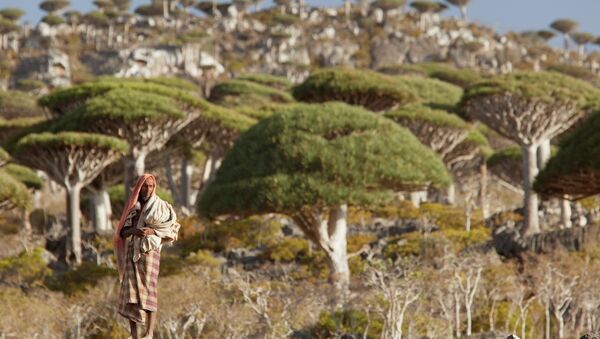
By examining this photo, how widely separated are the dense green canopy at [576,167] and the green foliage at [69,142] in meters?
15.5

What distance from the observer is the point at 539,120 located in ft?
105

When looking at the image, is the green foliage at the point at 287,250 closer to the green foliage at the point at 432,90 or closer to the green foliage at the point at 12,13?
the green foliage at the point at 432,90

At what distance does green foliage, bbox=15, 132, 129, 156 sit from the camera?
2961 cm

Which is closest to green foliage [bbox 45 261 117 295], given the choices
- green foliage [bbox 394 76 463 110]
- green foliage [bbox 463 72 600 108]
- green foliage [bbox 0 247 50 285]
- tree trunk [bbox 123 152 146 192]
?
green foliage [bbox 0 247 50 285]

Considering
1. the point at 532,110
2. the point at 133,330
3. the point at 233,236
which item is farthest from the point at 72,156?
the point at 133,330

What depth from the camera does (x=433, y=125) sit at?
39.0 m

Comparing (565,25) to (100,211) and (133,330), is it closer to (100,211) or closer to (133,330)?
(100,211)

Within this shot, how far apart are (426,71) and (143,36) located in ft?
173

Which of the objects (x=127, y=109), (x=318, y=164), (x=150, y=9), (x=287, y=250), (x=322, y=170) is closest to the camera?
(x=322, y=170)

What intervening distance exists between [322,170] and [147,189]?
14.5m

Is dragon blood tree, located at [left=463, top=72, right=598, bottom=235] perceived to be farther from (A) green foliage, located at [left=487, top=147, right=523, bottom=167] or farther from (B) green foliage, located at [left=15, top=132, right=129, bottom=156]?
(B) green foliage, located at [left=15, top=132, right=129, bottom=156]

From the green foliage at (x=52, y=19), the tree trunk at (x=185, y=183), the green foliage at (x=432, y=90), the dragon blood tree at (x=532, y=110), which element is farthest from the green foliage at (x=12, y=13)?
the dragon blood tree at (x=532, y=110)

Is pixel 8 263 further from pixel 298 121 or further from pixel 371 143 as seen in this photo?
pixel 371 143

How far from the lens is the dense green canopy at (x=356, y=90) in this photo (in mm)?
40625
